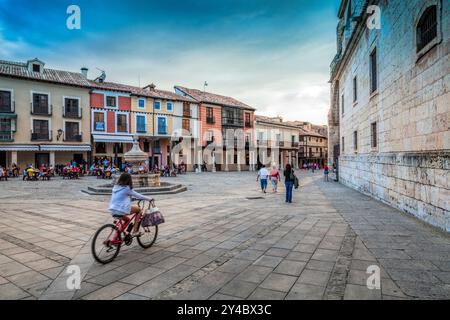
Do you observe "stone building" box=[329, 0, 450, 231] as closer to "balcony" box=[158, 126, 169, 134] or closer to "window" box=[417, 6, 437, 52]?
"window" box=[417, 6, 437, 52]

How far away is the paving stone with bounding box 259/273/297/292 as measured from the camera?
134 inches

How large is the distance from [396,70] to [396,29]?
4.20 feet

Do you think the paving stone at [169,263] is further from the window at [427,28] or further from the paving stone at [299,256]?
the window at [427,28]

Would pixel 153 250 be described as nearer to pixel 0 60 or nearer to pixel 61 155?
pixel 61 155

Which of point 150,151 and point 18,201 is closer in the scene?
point 18,201

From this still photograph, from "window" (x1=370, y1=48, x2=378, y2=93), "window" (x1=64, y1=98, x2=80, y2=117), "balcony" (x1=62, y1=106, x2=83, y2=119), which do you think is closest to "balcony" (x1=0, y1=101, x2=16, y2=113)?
"balcony" (x1=62, y1=106, x2=83, y2=119)

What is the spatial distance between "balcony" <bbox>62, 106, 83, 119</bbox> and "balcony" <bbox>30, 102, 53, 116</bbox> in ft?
4.13

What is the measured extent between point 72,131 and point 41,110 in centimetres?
336

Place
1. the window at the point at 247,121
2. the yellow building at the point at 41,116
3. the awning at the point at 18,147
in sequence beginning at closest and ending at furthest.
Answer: the awning at the point at 18,147 < the yellow building at the point at 41,116 < the window at the point at 247,121

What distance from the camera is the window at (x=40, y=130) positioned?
26791 millimetres

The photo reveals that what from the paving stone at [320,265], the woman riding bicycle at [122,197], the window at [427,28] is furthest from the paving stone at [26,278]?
the window at [427,28]

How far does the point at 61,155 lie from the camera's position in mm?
28500

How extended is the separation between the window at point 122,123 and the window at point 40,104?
23.0 ft
